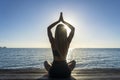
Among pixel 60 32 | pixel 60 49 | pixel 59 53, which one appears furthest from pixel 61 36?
pixel 59 53

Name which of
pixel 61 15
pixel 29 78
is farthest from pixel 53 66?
pixel 61 15

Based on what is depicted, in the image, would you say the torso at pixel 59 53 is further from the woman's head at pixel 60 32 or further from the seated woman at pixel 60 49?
the woman's head at pixel 60 32

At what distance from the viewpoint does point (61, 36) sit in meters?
8.99

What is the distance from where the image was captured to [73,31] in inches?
356

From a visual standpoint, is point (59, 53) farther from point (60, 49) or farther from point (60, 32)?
point (60, 32)

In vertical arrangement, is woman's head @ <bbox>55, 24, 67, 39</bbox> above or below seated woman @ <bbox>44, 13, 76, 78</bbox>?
above

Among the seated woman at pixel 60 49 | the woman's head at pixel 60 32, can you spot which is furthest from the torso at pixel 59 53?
the woman's head at pixel 60 32

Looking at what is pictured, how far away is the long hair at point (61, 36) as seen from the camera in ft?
29.5

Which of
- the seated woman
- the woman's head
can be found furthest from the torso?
the woman's head

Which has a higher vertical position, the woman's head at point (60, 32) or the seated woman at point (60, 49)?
the woman's head at point (60, 32)

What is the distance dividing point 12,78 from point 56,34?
2036 mm

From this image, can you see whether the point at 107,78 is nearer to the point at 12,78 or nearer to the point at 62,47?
the point at 62,47

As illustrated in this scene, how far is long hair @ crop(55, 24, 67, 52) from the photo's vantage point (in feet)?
29.5

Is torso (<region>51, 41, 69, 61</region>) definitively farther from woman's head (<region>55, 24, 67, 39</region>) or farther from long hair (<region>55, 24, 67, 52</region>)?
woman's head (<region>55, 24, 67, 39</region>)
